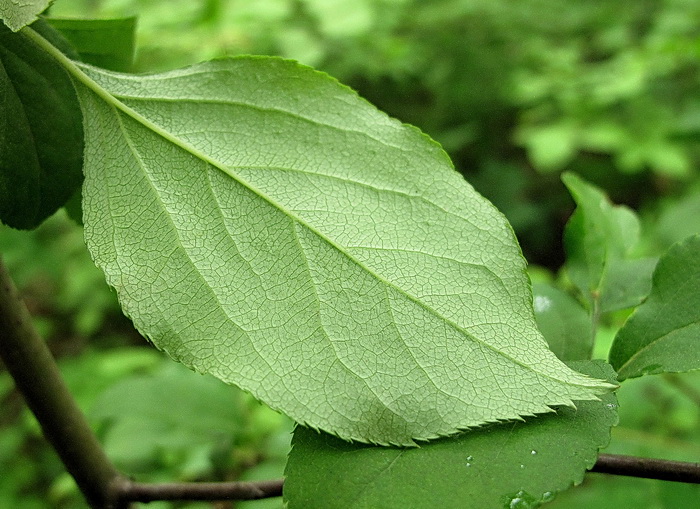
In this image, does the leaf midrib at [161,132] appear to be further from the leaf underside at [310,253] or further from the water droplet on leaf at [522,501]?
the water droplet on leaf at [522,501]

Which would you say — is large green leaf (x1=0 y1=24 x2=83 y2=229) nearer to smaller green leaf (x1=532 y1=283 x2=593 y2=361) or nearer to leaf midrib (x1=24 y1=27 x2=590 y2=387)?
leaf midrib (x1=24 y1=27 x2=590 y2=387)

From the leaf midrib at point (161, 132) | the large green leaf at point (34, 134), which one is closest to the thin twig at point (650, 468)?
the leaf midrib at point (161, 132)

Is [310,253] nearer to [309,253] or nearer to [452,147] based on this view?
[309,253]

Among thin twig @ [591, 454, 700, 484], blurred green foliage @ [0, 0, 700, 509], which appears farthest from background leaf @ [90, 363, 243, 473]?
thin twig @ [591, 454, 700, 484]

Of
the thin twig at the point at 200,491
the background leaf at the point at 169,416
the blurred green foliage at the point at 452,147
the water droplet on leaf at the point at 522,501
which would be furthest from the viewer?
the blurred green foliage at the point at 452,147

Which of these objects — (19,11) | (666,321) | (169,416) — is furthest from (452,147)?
(19,11)
